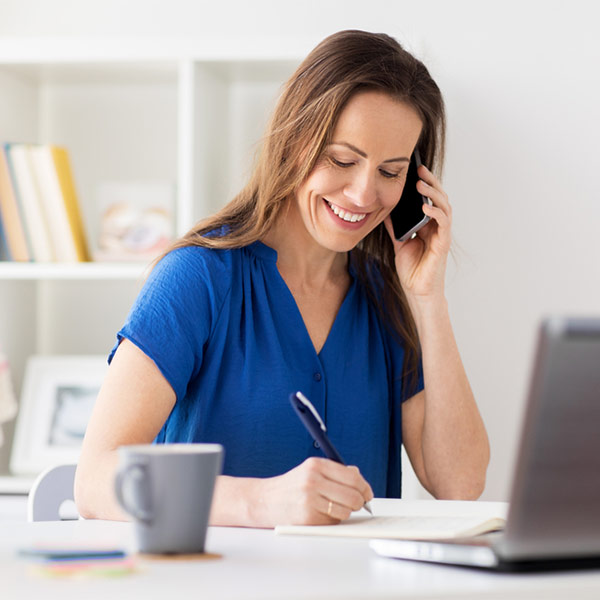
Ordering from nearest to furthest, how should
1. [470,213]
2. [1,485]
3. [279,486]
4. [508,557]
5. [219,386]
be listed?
[508,557] → [279,486] → [219,386] → [1,485] → [470,213]

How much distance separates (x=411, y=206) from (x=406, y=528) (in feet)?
2.58

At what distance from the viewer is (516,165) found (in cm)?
251

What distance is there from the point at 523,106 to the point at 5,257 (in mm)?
1402

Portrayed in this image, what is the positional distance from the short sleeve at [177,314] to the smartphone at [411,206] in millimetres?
372

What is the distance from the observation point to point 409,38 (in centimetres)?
226

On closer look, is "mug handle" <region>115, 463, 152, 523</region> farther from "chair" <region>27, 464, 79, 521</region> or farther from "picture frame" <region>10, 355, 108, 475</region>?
"picture frame" <region>10, 355, 108, 475</region>

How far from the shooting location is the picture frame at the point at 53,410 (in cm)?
229

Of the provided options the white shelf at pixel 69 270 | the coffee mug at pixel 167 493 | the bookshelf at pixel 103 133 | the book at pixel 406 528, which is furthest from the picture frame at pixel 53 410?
the coffee mug at pixel 167 493

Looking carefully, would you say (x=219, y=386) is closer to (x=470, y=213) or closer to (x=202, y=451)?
(x=202, y=451)

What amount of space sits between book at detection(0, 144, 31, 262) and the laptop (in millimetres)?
1814

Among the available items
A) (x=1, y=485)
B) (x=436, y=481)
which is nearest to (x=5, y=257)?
(x=1, y=485)

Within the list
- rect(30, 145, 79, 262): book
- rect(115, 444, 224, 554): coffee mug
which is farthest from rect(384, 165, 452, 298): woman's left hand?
rect(30, 145, 79, 262): book

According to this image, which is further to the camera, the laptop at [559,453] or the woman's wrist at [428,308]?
the woman's wrist at [428,308]

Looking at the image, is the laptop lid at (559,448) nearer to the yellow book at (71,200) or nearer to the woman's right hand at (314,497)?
the woman's right hand at (314,497)
